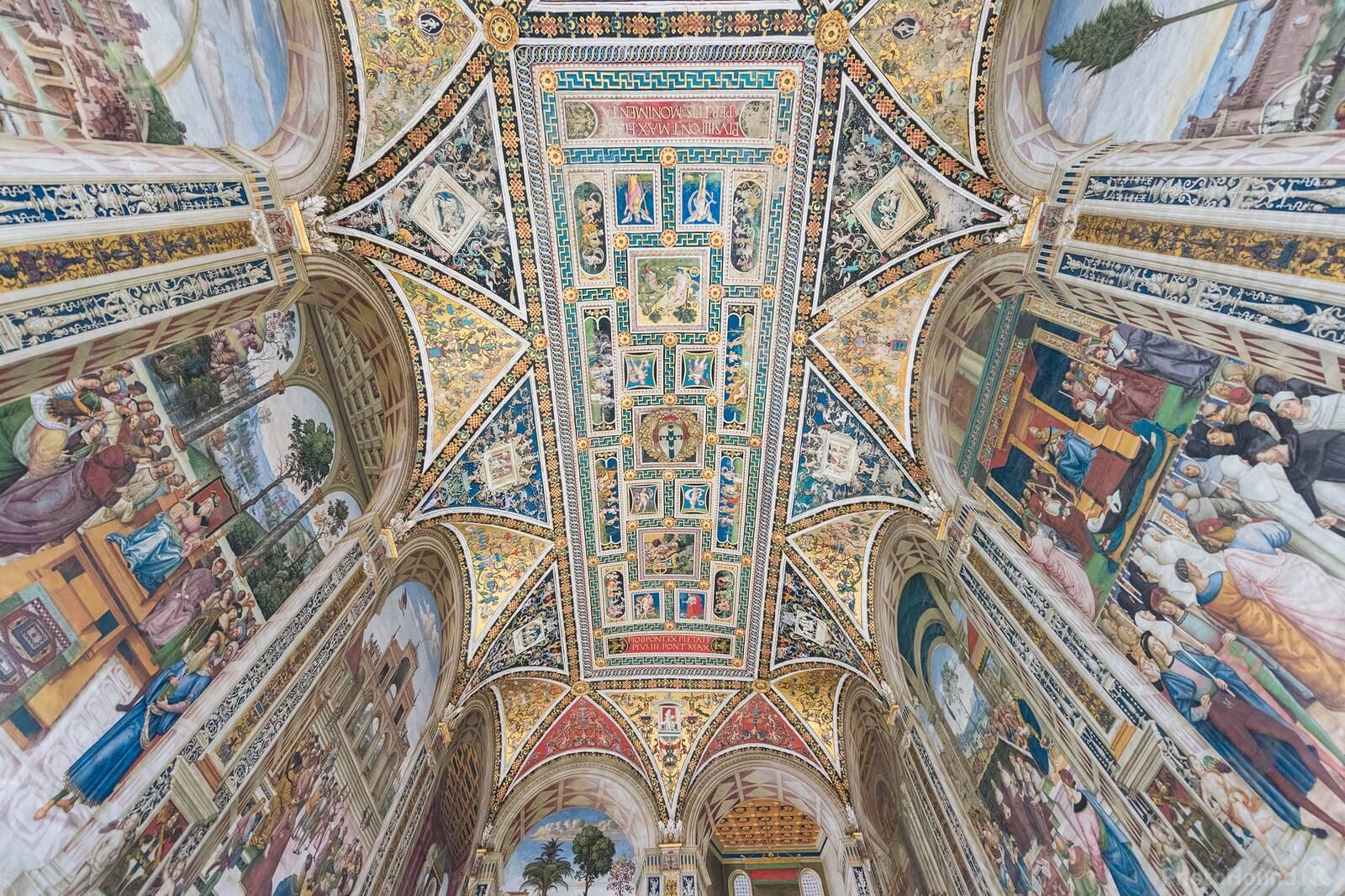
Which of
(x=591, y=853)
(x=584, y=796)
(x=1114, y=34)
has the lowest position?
(x=591, y=853)

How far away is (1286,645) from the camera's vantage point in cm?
486

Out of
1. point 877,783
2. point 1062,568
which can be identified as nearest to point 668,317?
point 1062,568

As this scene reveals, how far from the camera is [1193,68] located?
5.37 metres

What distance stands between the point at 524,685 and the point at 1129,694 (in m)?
12.8

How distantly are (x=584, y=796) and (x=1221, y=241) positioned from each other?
645 inches

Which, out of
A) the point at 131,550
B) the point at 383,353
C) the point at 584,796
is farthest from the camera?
the point at 584,796

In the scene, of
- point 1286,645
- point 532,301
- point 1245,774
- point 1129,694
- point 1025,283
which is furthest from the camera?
point 532,301

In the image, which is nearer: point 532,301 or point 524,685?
point 532,301

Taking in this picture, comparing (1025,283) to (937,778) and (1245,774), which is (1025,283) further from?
(937,778)

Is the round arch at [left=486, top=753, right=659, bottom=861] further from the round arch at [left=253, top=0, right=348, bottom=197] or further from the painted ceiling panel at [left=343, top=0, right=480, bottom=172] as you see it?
the painted ceiling panel at [left=343, top=0, right=480, bottom=172]

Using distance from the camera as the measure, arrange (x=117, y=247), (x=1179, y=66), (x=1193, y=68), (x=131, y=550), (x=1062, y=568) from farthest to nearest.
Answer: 1. (x=1062, y=568)
2. (x=131, y=550)
3. (x=1179, y=66)
4. (x=1193, y=68)
5. (x=117, y=247)

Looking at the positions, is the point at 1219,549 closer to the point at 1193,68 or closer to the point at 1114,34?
the point at 1193,68

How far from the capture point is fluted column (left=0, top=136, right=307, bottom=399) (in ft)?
14.6

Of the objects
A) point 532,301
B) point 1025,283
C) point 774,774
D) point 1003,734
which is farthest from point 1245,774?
point 774,774
